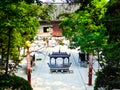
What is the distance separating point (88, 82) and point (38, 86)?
2.59 metres

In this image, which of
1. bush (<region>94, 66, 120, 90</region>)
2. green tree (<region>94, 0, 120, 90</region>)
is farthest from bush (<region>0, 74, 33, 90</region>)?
green tree (<region>94, 0, 120, 90</region>)

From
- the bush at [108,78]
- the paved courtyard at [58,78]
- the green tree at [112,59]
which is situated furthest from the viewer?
the paved courtyard at [58,78]

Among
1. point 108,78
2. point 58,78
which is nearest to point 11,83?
point 108,78

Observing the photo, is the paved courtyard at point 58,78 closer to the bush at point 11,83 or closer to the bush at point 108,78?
the bush at point 11,83

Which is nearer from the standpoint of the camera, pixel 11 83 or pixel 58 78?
pixel 11 83

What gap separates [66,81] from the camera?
19234mm

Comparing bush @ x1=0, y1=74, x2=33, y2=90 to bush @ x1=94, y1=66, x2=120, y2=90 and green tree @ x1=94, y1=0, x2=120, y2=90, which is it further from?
green tree @ x1=94, y1=0, x2=120, y2=90

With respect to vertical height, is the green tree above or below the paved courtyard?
above

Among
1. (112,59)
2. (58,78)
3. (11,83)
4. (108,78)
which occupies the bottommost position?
(58,78)

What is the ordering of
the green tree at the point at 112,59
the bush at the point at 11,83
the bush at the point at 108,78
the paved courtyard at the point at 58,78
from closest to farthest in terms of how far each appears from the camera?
the green tree at the point at 112,59 < the bush at the point at 11,83 < the bush at the point at 108,78 < the paved courtyard at the point at 58,78

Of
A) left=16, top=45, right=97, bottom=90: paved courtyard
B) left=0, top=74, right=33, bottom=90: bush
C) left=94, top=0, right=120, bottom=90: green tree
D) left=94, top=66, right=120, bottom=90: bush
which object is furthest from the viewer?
left=16, top=45, right=97, bottom=90: paved courtyard

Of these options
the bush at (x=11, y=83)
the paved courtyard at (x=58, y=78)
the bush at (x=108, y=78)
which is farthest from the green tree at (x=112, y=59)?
the paved courtyard at (x=58, y=78)

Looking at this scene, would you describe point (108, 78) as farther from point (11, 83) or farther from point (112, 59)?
point (11, 83)

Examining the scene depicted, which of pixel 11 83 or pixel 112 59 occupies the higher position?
pixel 112 59
